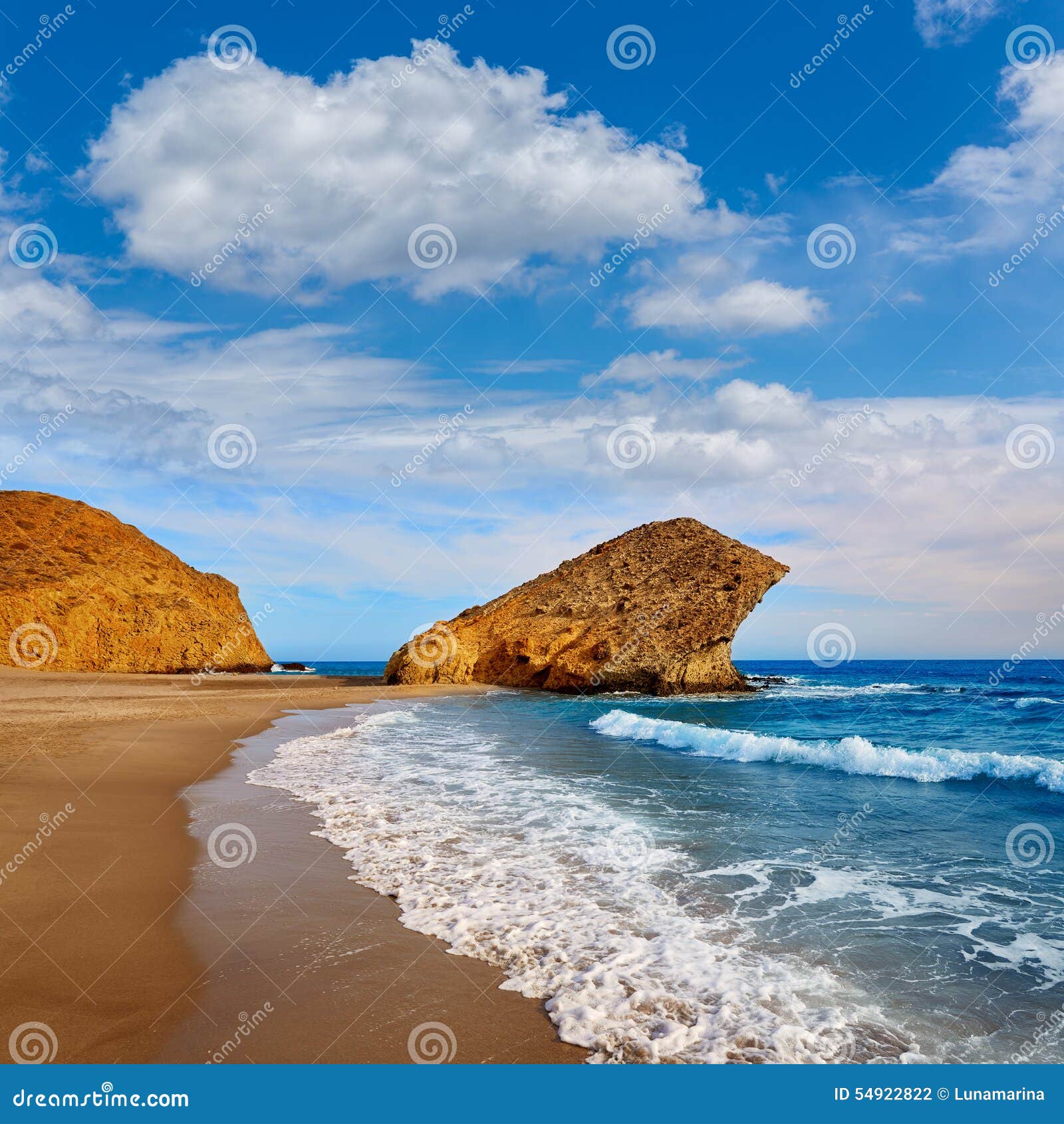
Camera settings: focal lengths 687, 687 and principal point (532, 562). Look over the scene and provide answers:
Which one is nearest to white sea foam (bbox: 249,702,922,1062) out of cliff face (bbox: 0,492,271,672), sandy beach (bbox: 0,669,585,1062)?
sandy beach (bbox: 0,669,585,1062)

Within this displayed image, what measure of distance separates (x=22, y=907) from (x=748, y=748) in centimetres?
1466

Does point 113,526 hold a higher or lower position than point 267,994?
higher

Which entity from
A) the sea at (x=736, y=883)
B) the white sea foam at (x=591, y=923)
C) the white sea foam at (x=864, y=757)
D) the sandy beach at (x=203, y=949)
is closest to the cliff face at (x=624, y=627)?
the white sea foam at (x=864, y=757)

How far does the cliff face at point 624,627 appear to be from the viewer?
128 ft

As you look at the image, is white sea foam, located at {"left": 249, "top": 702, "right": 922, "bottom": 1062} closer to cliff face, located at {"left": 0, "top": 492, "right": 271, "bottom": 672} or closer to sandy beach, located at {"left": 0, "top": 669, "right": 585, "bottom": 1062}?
sandy beach, located at {"left": 0, "top": 669, "right": 585, "bottom": 1062}

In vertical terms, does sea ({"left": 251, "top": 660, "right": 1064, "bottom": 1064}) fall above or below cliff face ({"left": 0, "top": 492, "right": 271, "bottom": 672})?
below

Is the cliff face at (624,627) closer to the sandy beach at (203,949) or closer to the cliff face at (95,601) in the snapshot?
the cliff face at (95,601)

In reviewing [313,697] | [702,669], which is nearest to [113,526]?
[313,697]

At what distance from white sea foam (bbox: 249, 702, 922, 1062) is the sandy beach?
31cm

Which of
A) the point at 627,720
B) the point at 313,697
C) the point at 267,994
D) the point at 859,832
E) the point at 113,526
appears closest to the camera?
the point at 267,994

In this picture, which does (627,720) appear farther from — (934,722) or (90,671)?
(90,671)

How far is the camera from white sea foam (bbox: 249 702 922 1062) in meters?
4.17

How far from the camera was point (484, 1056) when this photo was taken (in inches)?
151

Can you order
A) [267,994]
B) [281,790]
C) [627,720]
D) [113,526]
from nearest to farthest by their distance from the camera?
[267,994]
[281,790]
[627,720]
[113,526]
